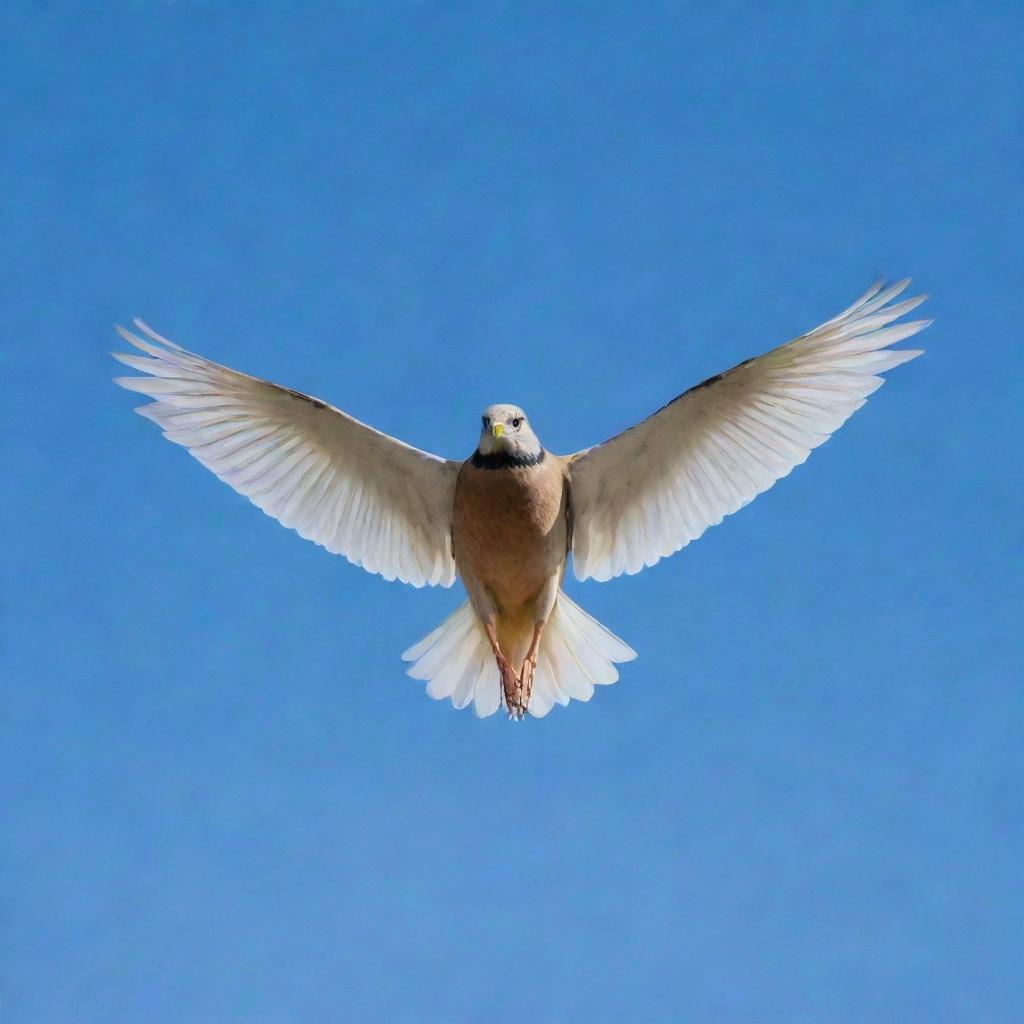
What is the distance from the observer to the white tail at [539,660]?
11.0m

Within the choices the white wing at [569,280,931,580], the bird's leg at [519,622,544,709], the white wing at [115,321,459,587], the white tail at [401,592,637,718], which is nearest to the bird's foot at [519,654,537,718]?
the bird's leg at [519,622,544,709]

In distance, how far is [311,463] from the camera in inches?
440

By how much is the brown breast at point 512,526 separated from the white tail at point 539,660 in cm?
45

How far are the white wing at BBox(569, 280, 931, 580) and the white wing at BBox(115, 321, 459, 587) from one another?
3.30ft

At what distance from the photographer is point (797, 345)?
1033 cm

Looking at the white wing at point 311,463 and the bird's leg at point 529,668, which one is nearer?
the bird's leg at point 529,668

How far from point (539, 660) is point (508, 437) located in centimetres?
170

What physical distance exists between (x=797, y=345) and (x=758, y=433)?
2.20 feet

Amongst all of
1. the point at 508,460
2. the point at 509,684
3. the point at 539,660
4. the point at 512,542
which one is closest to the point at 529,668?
the point at 509,684

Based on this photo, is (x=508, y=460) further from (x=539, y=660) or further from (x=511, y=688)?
(x=539, y=660)

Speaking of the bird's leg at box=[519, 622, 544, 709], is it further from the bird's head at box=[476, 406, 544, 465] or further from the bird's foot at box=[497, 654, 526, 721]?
the bird's head at box=[476, 406, 544, 465]

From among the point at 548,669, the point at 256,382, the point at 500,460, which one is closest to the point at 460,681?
the point at 548,669

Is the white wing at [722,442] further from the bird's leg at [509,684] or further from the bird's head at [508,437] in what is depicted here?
the bird's leg at [509,684]

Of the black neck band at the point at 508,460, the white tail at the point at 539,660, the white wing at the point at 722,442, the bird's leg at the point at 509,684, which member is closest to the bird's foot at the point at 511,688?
the bird's leg at the point at 509,684
